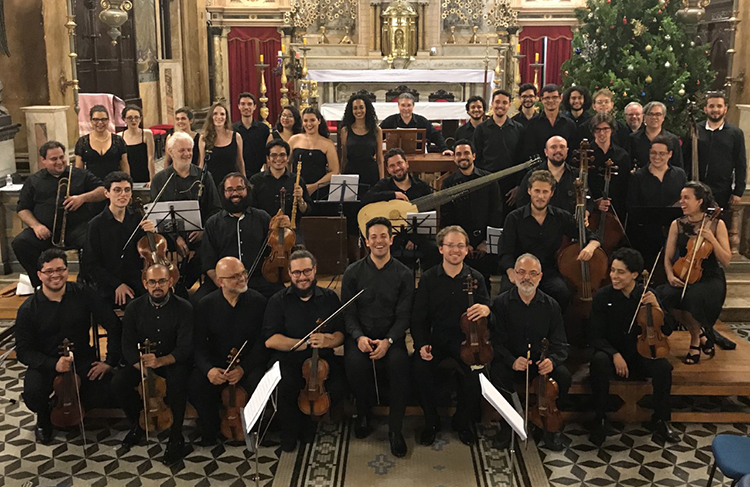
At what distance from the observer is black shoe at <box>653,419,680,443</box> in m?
4.28

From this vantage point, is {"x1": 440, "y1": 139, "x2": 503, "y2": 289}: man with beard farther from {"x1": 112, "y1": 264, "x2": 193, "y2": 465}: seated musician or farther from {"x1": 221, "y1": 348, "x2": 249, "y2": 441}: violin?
{"x1": 112, "y1": 264, "x2": 193, "y2": 465}: seated musician

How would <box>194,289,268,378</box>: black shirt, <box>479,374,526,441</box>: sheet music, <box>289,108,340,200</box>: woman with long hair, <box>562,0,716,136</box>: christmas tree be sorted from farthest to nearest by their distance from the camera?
<box>562,0,716,136</box>: christmas tree, <box>289,108,340,200</box>: woman with long hair, <box>194,289,268,378</box>: black shirt, <box>479,374,526,441</box>: sheet music

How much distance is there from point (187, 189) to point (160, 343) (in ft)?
4.57

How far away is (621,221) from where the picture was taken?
18.2 ft

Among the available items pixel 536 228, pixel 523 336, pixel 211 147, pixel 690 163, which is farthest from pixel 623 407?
pixel 211 147

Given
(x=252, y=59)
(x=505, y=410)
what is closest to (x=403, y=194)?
(x=505, y=410)

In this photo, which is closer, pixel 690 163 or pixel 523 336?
pixel 523 336

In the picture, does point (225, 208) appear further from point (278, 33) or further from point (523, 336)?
point (278, 33)

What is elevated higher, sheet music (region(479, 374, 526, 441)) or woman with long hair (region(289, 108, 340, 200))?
woman with long hair (region(289, 108, 340, 200))

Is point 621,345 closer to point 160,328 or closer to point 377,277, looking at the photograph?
point 377,277

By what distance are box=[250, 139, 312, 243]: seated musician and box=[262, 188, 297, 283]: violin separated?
19.2 inches

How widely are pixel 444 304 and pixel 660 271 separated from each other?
194 centimetres

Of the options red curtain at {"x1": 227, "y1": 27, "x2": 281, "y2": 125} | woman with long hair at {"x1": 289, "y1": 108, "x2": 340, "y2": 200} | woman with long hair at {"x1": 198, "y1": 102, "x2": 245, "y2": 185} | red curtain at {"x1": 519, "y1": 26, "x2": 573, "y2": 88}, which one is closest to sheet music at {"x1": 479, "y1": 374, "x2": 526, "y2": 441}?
woman with long hair at {"x1": 289, "y1": 108, "x2": 340, "y2": 200}

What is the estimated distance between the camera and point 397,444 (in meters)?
4.16
